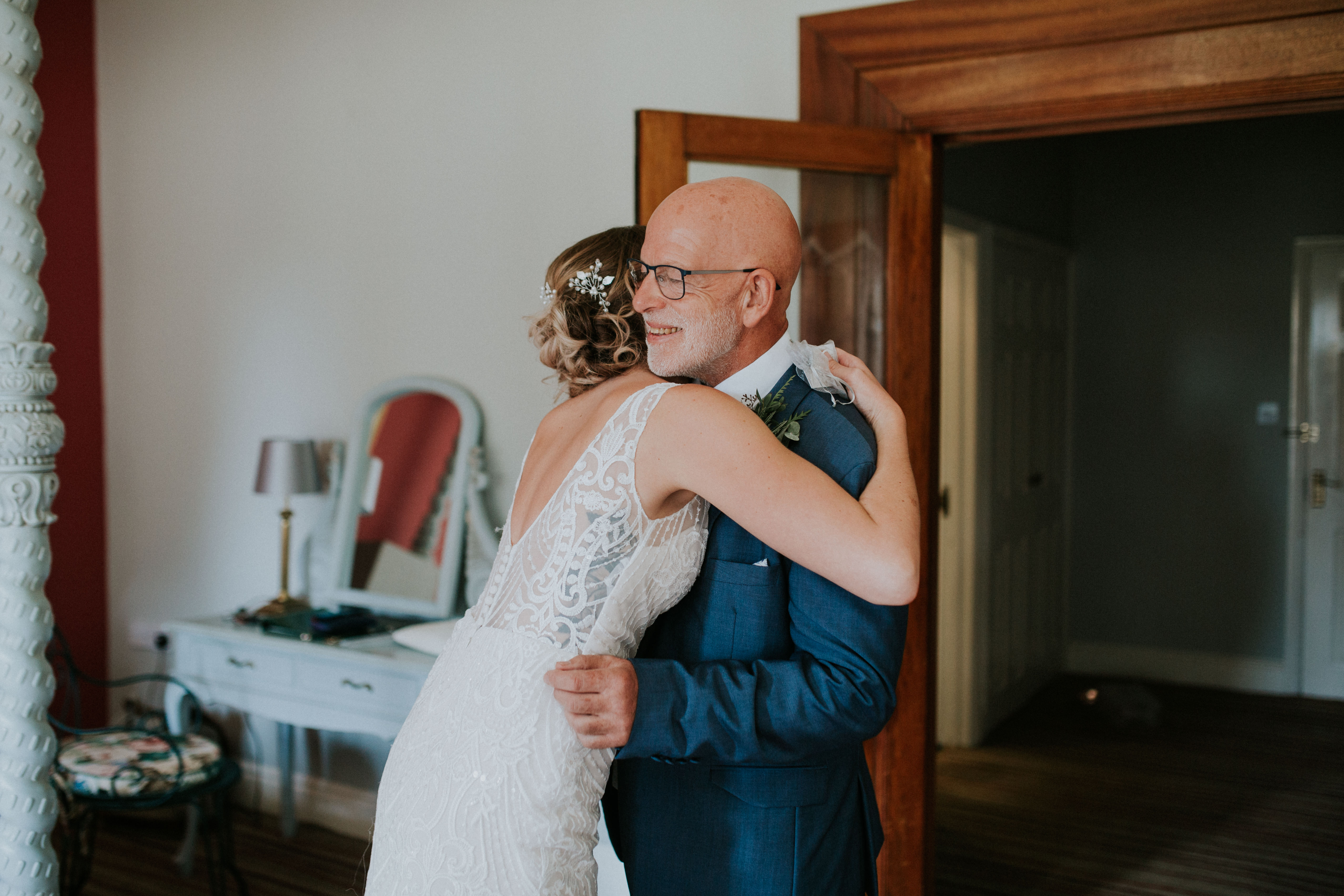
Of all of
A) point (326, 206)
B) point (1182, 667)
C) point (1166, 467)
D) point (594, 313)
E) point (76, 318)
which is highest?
point (326, 206)

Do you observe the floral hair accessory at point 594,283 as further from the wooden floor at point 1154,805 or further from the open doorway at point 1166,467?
the open doorway at point 1166,467

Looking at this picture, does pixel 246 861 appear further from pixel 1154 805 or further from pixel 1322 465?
pixel 1322 465

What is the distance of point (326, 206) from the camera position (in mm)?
3801

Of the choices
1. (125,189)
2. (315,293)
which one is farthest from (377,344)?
(125,189)

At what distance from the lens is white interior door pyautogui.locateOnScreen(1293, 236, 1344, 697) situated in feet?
18.0

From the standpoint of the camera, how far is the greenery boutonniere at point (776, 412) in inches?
57.7

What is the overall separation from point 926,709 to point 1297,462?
375 cm

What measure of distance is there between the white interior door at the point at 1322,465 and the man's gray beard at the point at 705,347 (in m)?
5.08

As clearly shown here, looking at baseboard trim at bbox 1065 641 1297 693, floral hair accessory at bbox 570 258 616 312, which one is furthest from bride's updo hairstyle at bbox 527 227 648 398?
baseboard trim at bbox 1065 641 1297 693

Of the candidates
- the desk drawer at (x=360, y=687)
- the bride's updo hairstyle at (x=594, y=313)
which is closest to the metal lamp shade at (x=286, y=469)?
the desk drawer at (x=360, y=687)

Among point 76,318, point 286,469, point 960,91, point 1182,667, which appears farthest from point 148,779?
point 1182,667

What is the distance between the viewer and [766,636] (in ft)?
4.86

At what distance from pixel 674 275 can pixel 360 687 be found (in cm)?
217

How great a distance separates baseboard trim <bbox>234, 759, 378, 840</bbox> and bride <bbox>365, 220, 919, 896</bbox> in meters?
2.39
